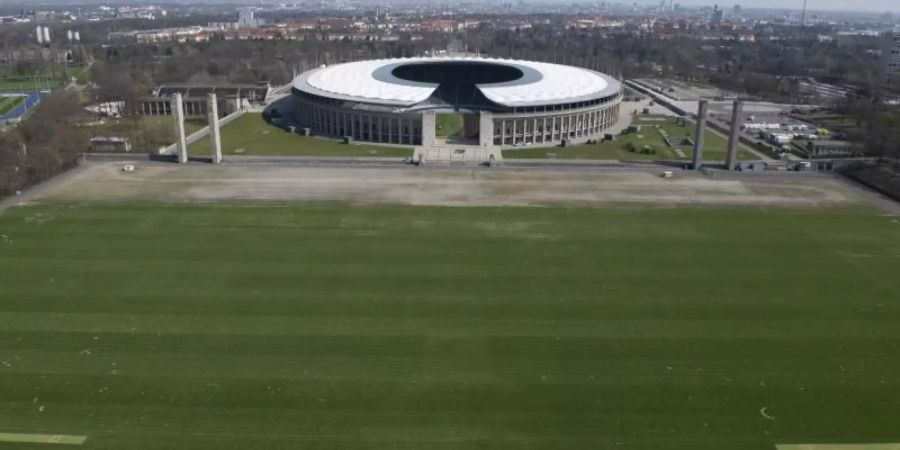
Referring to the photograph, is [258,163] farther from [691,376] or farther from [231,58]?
[231,58]

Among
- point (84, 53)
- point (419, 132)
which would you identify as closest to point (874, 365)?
point (419, 132)

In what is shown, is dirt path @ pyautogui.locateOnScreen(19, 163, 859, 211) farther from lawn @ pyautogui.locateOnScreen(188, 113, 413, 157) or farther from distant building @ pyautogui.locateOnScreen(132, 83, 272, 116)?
distant building @ pyautogui.locateOnScreen(132, 83, 272, 116)

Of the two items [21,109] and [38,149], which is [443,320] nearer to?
[38,149]

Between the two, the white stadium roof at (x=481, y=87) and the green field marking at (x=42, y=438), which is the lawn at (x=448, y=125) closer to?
the white stadium roof at (x=481, y=87)

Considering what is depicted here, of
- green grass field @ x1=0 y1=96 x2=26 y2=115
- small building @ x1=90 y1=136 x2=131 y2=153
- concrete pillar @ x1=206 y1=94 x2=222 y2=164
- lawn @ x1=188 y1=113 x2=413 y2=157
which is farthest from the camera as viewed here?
green grass field @ x1=0 y1=96 x2=26 y2=115

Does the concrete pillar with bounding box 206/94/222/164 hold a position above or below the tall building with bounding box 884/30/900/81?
below

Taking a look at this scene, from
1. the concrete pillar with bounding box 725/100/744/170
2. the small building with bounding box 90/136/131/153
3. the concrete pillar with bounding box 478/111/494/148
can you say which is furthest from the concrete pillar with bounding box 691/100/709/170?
the small building with bounding box 90/136/131/153
